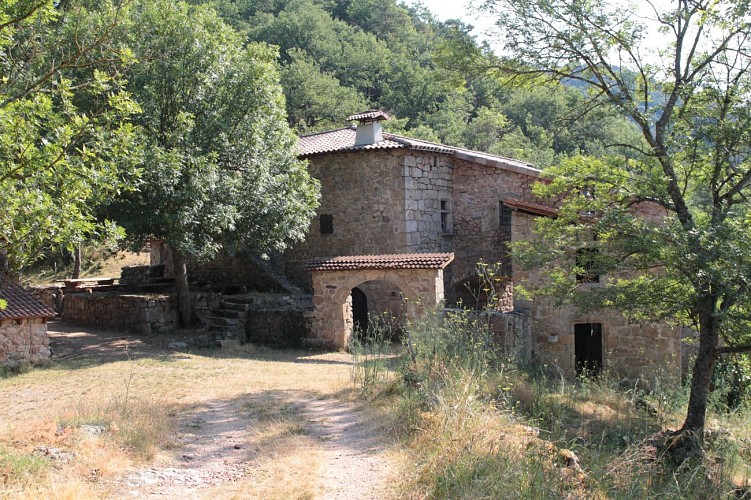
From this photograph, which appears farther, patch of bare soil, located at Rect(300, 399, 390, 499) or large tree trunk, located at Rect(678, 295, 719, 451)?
large tree trunk, located at Rect(678, 295, 719, 451)

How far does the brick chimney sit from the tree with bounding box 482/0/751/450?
814 cm

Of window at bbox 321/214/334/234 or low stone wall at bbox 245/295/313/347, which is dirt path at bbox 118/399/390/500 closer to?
low stone wall at bbox 245/295/313/347

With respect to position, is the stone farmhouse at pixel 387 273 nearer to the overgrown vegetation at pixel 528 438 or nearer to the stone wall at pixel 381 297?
the stone wall at pixel 381 297

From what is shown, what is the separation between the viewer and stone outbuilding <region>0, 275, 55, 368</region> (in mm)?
12508

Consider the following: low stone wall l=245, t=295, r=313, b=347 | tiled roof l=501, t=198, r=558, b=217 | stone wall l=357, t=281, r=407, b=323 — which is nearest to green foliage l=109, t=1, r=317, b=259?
Result: low stone wall l=245, t=295, r=313, b=347

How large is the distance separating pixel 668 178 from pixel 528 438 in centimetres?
508

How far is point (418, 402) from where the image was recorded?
7.78m

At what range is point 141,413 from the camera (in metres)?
8.01

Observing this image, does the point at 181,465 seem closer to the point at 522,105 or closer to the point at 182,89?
the point at 182,89

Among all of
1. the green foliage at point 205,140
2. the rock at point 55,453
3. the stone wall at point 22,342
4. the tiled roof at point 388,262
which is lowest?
the rock at point 55,453

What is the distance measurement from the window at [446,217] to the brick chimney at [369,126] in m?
2.87

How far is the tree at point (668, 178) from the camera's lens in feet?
28.8

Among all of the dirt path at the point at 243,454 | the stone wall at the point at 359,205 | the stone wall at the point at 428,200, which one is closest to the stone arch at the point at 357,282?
the stone wall at the point at 359,205

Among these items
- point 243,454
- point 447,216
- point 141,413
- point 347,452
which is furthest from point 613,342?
point 141,413
